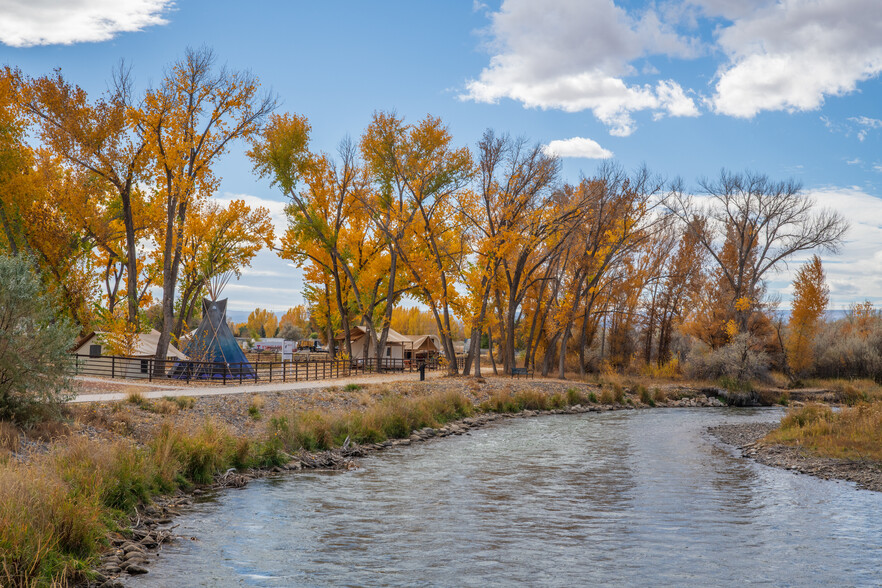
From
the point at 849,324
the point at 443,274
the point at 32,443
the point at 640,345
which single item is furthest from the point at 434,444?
the point at 849,324

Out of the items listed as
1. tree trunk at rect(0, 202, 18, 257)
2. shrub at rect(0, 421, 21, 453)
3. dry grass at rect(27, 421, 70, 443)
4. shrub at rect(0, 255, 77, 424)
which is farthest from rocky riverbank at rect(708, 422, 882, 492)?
tree trunk at rect(0, 202, 18, 257)

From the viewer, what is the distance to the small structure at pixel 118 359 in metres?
28.8

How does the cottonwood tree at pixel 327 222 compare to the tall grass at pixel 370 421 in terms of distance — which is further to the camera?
the cottonwood tree at pixel 327 222

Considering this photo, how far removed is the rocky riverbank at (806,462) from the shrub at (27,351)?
17.0 meters

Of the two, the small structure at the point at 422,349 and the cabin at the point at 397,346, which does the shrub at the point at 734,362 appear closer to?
the cabin at the point at 397,346

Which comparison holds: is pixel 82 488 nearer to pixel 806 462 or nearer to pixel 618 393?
pixel 806 462

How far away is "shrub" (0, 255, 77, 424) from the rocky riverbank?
1700 centimetres

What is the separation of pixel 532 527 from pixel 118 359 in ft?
77.4

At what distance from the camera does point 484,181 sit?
3622 centimetres

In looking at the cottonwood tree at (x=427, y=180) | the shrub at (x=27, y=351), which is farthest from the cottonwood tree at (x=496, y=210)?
the shrub at (x=27, y=351)

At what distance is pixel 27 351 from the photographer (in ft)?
44.3

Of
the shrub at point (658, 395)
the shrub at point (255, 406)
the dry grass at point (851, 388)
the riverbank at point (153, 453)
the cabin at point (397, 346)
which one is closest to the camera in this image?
the riverbank at point (153, 453)

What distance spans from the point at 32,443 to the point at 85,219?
83.6 ft

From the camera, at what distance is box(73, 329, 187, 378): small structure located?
28797 millimetres
